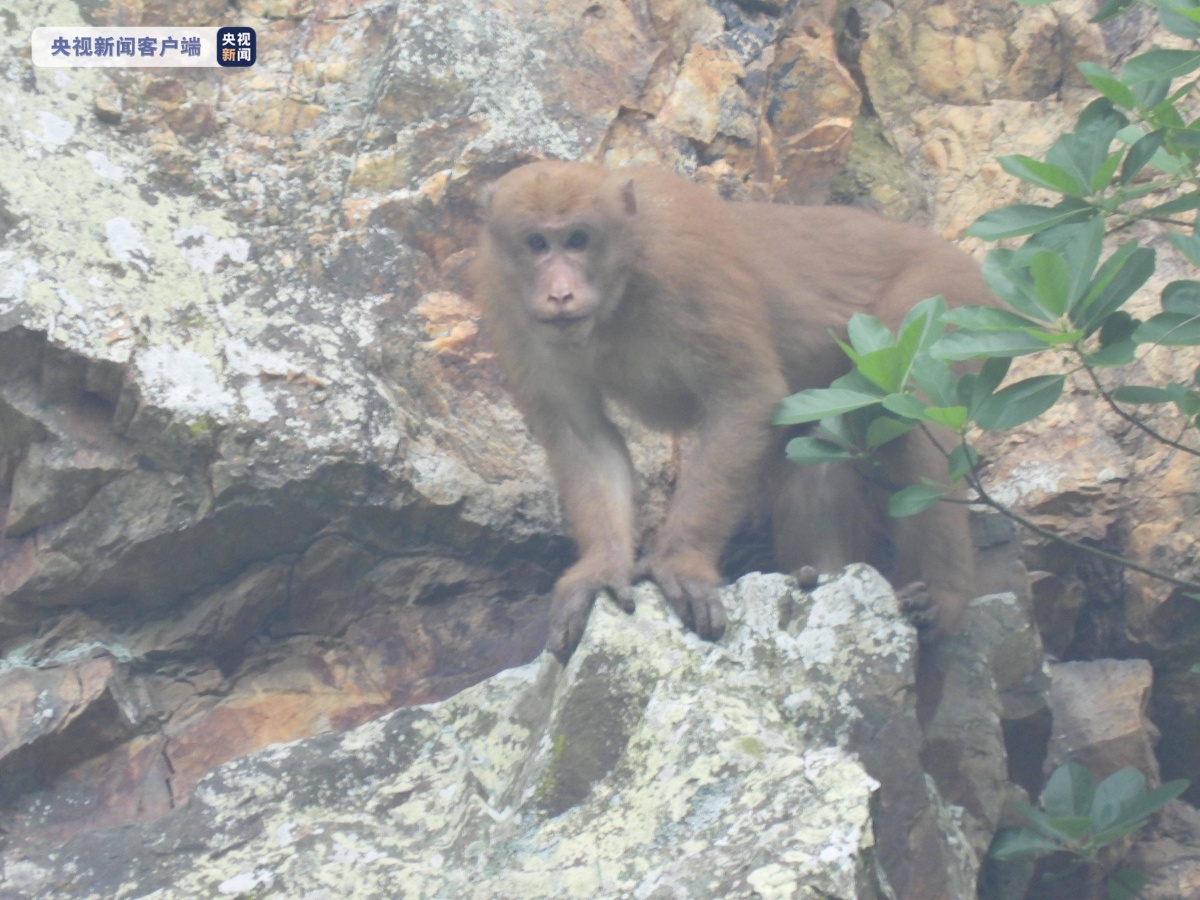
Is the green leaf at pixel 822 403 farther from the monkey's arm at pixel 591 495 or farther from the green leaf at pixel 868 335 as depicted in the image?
the monkey's arm at pixel 591 495

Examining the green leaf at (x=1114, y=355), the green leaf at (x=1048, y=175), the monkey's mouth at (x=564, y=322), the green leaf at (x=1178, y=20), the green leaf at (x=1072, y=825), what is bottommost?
the green leaf at (x=1072, y=825)

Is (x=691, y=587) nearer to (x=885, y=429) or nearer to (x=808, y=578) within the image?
(x=808, y=578)

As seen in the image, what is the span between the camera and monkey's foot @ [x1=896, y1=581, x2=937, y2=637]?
4988 millimetres

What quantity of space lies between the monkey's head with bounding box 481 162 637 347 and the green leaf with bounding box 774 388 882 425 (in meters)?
1.07

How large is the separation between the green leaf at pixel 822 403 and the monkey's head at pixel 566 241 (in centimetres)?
107

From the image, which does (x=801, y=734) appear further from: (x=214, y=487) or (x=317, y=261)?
(x=317, y=261)

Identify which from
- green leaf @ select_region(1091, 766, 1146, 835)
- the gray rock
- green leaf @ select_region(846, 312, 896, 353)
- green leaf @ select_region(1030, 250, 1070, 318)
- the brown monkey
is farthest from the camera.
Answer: the brown monkey

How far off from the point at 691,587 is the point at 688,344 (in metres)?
1.08

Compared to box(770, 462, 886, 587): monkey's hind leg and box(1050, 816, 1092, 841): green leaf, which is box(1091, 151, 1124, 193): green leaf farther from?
box(1050, 816, 1092, 841): green leaf

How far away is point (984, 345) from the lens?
4066 millimetres

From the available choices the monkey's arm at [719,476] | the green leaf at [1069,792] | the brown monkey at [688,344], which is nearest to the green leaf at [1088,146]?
the brown monkey at [688,344]

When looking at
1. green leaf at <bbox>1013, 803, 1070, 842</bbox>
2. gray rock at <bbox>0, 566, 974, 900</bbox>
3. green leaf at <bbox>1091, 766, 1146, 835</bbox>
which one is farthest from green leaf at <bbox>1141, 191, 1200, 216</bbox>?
green leaf at <bbox>1013, 803, 1070, 842</bbox>

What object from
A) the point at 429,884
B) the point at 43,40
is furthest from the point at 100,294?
the point at 429,884

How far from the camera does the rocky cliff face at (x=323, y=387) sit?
511cm
